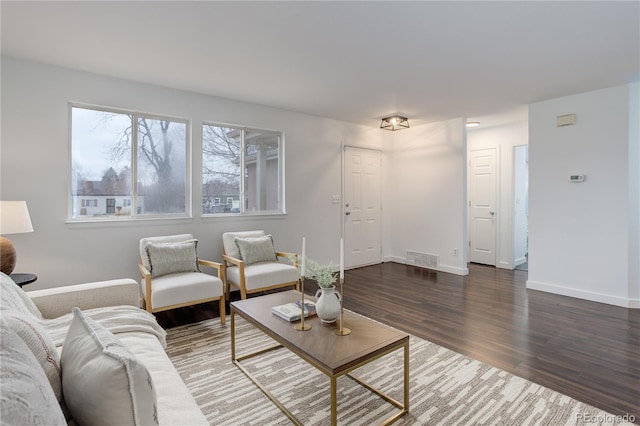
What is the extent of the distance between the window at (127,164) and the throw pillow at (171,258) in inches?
25.4

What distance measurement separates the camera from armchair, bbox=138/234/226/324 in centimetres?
287

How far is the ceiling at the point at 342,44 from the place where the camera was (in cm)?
223

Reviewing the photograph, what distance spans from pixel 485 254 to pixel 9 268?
6386 millimetres

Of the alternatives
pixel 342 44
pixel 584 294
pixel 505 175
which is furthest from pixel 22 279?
pixel 505 175

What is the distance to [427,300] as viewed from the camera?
3877 mm

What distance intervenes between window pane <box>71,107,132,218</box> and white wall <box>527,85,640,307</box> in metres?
5.08

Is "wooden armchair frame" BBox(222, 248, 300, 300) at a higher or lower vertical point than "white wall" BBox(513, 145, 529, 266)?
lower

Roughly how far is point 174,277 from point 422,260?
4.08 metres

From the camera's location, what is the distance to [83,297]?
219 centimetres

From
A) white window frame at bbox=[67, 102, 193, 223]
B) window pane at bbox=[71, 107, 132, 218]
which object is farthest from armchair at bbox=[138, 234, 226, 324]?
window pane at bbox=[71, 107, 132, 218]

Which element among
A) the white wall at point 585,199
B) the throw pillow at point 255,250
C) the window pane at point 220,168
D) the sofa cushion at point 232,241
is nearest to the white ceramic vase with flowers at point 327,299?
the throw pillow at point 255,250

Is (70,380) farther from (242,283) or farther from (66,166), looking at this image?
(66,166)

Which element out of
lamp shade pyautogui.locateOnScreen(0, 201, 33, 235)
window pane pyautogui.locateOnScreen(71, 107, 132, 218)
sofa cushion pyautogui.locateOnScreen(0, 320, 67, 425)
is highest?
window pane pyautogui.locateOnScreen(71, 107, 132, 218)

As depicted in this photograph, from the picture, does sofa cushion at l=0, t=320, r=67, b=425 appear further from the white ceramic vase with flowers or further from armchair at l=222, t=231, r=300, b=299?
armchair at l=222, t=231, r=300, b=299
